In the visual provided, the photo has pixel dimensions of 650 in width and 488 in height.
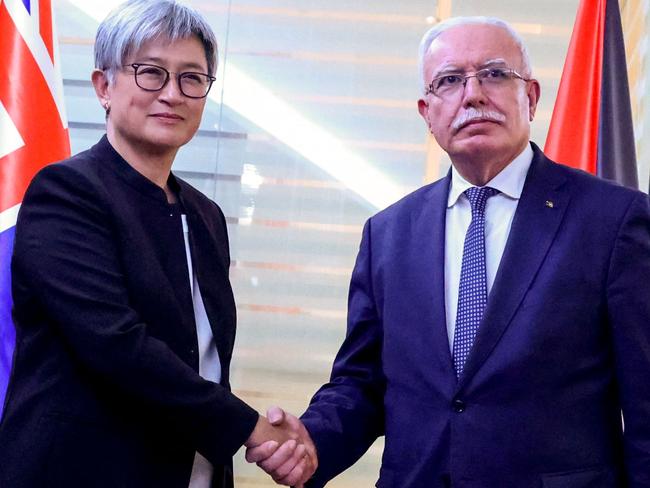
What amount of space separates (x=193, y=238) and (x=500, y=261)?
670mm

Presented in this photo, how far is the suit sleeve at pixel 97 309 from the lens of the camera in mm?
1579

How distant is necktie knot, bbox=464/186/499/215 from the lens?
1856 millimetres

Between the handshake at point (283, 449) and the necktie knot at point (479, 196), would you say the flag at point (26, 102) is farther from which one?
the necktie knot at point (479, 196)

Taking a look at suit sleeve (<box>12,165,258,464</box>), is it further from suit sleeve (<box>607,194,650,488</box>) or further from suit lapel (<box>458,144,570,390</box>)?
suit sleeve (<box>607,194,650,488</box>)

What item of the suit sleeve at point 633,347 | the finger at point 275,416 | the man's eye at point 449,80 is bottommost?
the finger at point 275,416

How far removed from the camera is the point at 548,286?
1676 mm

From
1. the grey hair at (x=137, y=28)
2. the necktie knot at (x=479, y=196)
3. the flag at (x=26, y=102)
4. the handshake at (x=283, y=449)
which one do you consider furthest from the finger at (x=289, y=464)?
the flag at (x=26, y=102)

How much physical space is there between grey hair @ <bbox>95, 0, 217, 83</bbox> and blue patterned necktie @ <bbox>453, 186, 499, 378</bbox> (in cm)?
75

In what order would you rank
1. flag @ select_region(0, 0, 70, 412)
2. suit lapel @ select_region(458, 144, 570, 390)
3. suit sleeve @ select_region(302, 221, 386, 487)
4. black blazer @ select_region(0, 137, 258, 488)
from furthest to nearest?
flag @ select_region(0, 0, 70, 412)
suit sleeve @ select_region(302, 221, 386, 487)
suit lapel @ select_region(458, 144, 570, 390)
black blazer @ select_region(0, 137, 258, 488)

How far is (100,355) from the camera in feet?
5.14

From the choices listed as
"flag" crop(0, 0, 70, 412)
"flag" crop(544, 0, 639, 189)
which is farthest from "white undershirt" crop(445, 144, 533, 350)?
"flag" crop(0, 0, 70, 412)

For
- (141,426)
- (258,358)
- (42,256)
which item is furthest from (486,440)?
(258,358)

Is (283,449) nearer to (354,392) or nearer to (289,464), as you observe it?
(289,464)

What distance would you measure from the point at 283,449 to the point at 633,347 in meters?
0.78
